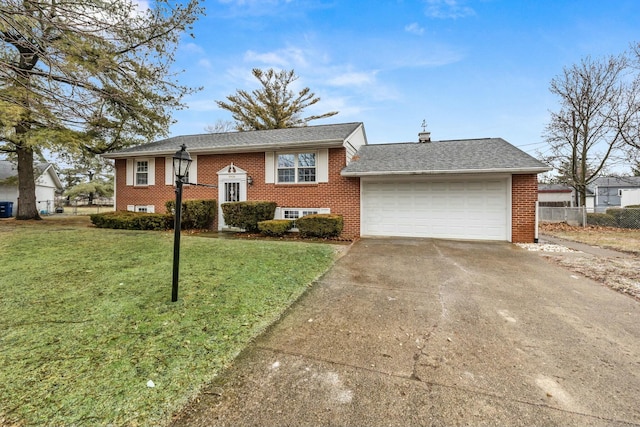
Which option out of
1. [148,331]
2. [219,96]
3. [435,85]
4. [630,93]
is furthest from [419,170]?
[219,96]

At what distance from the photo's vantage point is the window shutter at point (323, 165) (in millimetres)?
10016

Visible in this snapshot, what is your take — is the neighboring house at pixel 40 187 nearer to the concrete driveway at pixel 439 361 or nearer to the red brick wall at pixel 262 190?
the red brick wall at pixel 262 190

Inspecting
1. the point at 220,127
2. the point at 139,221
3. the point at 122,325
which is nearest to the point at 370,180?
the point at 122,325

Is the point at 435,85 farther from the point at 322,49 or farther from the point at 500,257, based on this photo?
the point at 500,257

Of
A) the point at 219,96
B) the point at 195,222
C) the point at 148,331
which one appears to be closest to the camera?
the point at 148,331

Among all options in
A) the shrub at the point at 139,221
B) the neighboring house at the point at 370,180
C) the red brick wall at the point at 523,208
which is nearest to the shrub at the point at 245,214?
the neighboring house at the point at 370,180

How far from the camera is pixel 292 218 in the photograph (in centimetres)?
1049

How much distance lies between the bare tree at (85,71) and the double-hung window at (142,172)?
2.09 m

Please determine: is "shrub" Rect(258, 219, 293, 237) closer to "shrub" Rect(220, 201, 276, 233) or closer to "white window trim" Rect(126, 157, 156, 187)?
"shrub" Rect(220, 201, 276, 233)

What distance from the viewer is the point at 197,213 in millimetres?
10305

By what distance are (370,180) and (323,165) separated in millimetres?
1837

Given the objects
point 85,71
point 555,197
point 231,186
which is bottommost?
point 231,186

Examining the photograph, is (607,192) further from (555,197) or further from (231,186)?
(231,186)

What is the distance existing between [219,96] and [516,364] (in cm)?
2682
